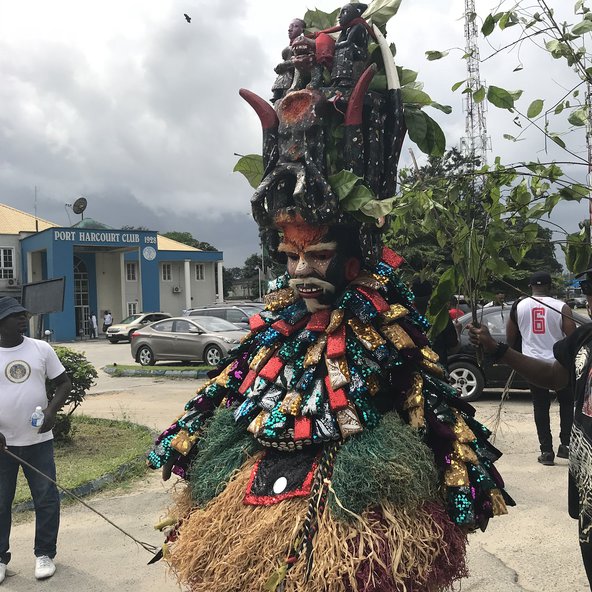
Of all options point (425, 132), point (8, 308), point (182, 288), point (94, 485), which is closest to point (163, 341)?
point (94, 485)

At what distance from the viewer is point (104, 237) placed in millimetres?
33469

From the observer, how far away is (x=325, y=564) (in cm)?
208

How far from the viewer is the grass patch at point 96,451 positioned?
6.03 m

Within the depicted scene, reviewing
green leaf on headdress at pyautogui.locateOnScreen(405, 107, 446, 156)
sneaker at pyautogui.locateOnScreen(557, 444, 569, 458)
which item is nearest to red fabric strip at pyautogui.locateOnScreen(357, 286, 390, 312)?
green leaf on headdress at pyautogui.locateOnScreen(405, 107, 446, 156)

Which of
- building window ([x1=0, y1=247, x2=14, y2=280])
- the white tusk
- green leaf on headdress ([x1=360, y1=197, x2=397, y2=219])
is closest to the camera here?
green leaf on headdress ([x1=360, y1=197, x2=397, y2=219])

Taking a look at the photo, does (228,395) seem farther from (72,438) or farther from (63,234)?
(63,234)

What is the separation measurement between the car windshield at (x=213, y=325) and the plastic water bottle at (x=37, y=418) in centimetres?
1144

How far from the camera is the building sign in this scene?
32.3 m

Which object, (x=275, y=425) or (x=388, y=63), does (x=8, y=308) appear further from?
(x=388, y=63)

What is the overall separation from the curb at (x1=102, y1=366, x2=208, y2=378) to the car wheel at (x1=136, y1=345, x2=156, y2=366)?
0.97 metres

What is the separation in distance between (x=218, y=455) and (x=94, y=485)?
3.75m

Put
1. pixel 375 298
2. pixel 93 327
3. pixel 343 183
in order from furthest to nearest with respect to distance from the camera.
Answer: pixel 93 327 → pixel 375 298 → pixel 343 183

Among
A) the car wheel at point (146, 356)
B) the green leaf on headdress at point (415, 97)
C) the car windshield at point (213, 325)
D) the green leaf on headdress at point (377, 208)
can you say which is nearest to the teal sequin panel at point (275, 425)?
the green leaf on headdress at point (377, 208)

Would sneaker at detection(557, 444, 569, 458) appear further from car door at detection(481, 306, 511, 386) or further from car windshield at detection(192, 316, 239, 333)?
car windshield at detection(192, 316, 239, 333)
